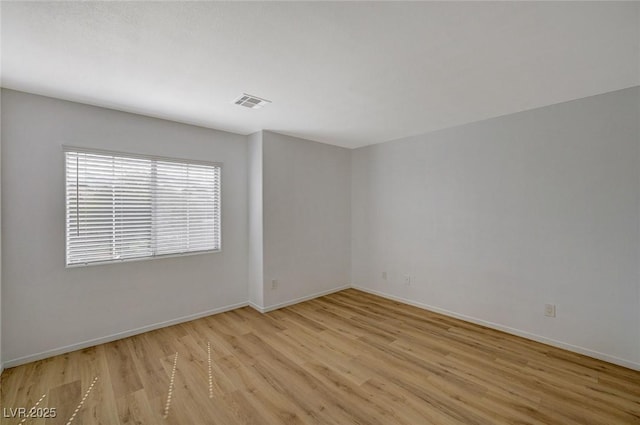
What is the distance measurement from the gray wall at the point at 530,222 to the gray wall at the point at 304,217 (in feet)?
2.86

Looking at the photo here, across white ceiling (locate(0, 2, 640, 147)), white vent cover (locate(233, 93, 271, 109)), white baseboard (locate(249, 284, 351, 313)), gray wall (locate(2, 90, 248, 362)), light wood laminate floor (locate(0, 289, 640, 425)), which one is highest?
white vent cover (locate(233, 93, 271, 109))

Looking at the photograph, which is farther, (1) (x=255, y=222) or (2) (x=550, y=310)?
(1) (x=255, y=222)

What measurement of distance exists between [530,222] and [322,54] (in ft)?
9.33

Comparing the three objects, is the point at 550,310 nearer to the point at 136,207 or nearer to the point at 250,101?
the point at 250,101

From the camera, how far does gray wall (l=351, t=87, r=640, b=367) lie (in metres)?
2.53

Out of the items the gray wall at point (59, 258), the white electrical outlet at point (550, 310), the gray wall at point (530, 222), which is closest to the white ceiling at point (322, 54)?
the gray wall at point (59, 258)

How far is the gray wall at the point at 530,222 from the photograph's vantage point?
2.53 meters

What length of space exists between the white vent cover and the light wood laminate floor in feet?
8.34

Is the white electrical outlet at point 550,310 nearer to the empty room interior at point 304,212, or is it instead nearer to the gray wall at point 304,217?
the empty room interior at point 304,212

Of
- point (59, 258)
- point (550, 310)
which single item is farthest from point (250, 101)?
point (550, 310)

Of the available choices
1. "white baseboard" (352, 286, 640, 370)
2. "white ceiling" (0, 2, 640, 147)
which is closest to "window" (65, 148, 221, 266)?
"white ceiling" (0, 2, 640, 147)

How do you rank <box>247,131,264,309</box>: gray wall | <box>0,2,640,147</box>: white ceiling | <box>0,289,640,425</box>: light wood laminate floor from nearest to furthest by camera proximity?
<box>0,2,640,147</box>: white ceiling < <box>0,289,640,425</box>: light wood laminate floor < <box>247,131,264,309</box>: gray wall

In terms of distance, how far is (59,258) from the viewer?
2.69 m

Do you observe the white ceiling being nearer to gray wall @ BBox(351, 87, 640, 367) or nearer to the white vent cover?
the white vent cover
